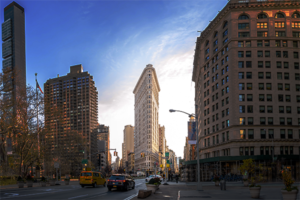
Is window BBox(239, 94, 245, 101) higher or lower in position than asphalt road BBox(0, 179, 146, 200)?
higher

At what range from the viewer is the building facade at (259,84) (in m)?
65.1

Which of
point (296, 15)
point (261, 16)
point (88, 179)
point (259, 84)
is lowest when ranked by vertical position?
point (88, 179)

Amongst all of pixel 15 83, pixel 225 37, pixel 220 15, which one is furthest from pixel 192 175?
pixel 15 83

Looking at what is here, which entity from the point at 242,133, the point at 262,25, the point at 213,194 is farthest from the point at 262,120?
the point at 213,194

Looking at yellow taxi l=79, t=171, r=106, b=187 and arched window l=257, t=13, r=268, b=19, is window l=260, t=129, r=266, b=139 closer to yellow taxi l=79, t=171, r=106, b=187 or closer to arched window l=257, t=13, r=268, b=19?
arched window l=257, t=13, r=268, b=19

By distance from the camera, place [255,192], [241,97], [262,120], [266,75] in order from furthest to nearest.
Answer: [266,75]
[241,97]
[262,120]
[255,192]

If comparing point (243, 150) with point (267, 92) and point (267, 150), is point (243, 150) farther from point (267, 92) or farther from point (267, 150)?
point (267, 92)

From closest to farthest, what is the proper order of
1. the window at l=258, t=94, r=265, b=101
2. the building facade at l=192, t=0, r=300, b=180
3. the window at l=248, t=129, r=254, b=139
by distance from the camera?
the building facade at l=192, t=0, r=300, b=180
the window at l=248, t=129, r=254, b=139
the window at l=258, t=94, r=265, b=101

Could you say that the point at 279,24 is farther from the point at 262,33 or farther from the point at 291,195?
the point at 291,195

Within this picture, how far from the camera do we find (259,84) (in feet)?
225

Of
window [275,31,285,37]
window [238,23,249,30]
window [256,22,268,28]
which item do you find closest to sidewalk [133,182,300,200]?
window [238,23,249,30]

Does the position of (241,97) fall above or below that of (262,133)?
above

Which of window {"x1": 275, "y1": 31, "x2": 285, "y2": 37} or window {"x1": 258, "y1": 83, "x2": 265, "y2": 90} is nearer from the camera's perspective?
window {"x1": 258, "y1": 83, "x2": 265, "y2": 90}

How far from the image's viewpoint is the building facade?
6512 cm
